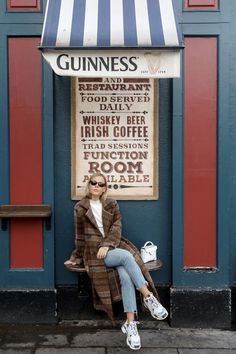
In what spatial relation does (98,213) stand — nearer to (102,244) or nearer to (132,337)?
(102,244)

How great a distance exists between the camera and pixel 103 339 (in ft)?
16.6

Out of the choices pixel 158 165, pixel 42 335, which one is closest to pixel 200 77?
pixel 158 165

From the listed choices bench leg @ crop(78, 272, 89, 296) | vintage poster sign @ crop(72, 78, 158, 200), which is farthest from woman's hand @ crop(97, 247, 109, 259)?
vintage poster sign @ crop(72, 78, 158, 200)

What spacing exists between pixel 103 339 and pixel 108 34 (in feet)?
9.61

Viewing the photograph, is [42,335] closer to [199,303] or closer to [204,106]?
[199,303]

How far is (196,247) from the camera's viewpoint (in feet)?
17.8

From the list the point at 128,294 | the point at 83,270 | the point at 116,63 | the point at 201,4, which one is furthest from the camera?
the point at 201,4

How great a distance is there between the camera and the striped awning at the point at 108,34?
4.60 meters

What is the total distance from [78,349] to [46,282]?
892mm

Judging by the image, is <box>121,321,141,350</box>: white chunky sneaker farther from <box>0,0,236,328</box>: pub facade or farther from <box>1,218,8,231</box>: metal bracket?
<box>1,218,8,231</box>: metal bracket

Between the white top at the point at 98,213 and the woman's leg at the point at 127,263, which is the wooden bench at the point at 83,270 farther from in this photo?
the white top at the point at 98,213

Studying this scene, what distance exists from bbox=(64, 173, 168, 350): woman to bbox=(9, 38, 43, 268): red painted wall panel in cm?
52

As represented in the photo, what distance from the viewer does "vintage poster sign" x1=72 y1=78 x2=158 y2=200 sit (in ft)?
18.0

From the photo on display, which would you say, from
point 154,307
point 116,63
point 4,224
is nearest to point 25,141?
point 4,224
